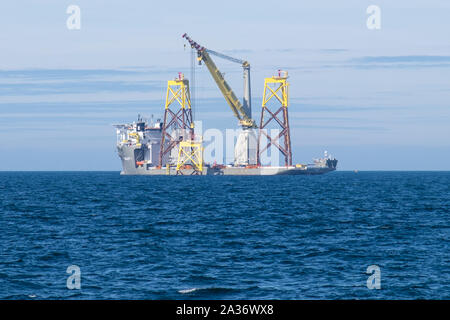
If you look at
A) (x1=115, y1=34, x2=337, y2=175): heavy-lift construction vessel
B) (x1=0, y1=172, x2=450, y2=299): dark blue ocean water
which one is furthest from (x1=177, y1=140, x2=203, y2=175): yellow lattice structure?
(x1=0, y1=172, x2=450, y2=299): dark blue ocean water

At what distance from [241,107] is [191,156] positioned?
21.8m

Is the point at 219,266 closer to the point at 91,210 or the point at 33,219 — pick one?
the point at 33,219

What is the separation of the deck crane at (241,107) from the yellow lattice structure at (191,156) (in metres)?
9.73

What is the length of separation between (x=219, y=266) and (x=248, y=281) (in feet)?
10.3

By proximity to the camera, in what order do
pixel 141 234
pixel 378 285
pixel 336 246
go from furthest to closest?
pixel 141 234 → pixel 336 246 → pixel 378 285

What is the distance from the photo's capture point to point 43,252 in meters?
26.2

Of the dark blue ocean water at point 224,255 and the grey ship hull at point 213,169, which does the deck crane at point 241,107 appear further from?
the dark blue ocean water at point 224,255

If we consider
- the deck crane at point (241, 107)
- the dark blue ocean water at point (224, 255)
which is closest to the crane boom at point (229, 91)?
the deck crane at point (241, 107)

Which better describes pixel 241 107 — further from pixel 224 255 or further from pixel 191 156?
pixel 224 255

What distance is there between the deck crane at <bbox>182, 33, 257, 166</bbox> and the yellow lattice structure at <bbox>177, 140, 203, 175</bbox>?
31.9 feet

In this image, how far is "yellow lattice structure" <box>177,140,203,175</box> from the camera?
166725 mm

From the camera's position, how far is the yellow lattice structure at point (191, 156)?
166725mm

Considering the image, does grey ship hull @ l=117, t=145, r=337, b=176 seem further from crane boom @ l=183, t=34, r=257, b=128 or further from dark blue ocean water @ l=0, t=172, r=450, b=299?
dark blue ocean water @ l=0, t=172, r=450, b=299
